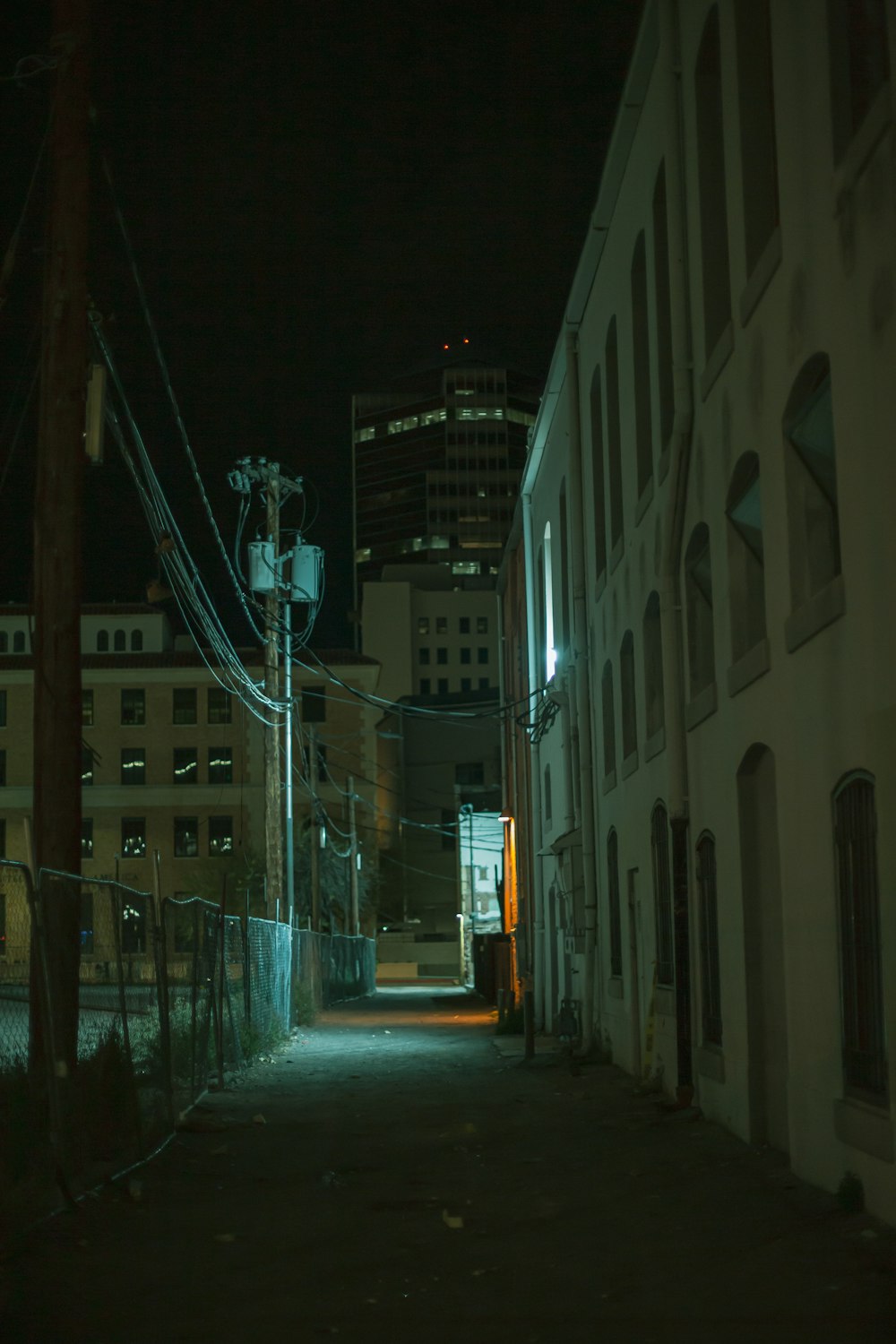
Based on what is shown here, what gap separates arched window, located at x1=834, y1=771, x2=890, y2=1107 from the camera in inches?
315

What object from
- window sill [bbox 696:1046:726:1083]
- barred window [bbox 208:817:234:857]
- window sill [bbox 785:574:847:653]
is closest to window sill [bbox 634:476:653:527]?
window sill [bbox 696:1046:726:1083]

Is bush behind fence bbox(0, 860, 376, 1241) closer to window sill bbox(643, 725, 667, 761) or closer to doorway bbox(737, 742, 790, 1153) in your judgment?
doorway bbox(737, 742, 790, 1153)

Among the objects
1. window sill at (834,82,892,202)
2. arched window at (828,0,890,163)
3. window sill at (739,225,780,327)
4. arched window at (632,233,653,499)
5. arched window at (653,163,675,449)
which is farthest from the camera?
arched window at (632,233,653,499)

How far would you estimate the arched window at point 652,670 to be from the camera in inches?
596

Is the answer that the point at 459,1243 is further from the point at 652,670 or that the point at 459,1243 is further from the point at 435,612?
the point at 435,612

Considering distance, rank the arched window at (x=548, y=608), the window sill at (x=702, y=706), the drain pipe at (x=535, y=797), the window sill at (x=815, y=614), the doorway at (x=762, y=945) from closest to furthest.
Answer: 1. the window sill at (x=815, y=614)
2. the doorway at (x=762, y=945)
3. the window sill at (x=702, y=706)
4. the arched window at (x=548, y=608)
5. the drain pipe at (x=535, y=797)

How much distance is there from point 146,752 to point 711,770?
60223 millimetres

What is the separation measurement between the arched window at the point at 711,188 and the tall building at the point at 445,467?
151 metres

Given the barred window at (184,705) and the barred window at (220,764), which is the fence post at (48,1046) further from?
the barred window at (184,705)

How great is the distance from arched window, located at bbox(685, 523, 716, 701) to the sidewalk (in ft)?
12.1

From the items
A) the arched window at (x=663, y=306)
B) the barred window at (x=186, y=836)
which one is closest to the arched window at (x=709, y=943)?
the arched window at (x=663, y=306)

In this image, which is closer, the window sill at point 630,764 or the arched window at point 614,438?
the window sill at point 630,764

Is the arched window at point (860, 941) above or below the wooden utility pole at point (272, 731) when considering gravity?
below

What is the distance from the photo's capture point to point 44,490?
1159cm
